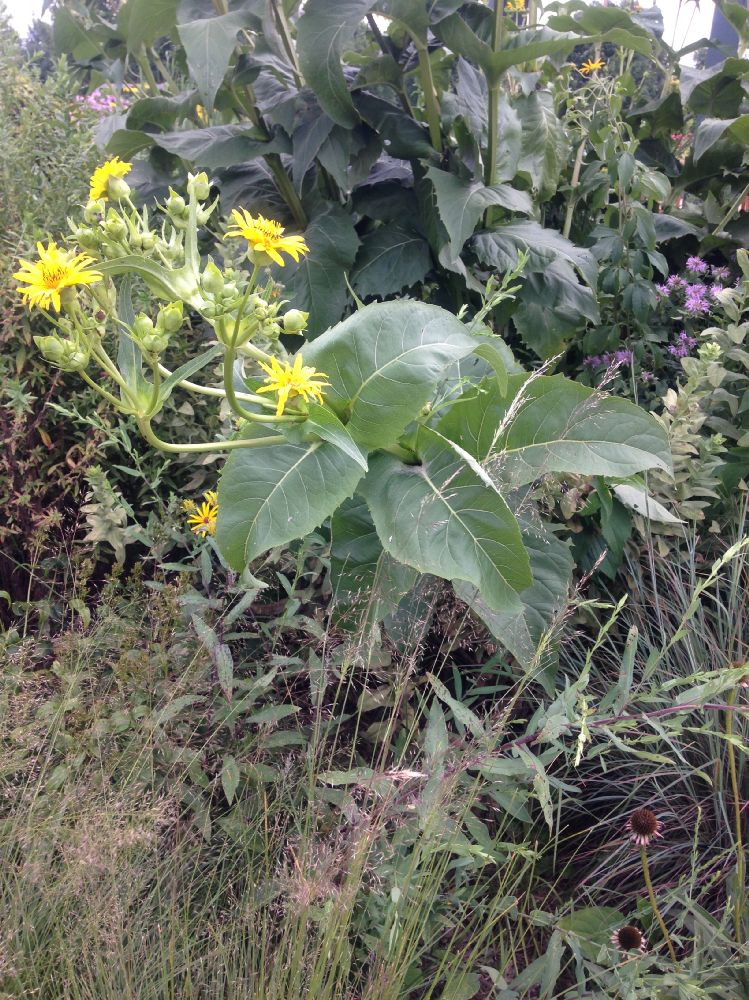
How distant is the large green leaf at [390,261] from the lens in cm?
252

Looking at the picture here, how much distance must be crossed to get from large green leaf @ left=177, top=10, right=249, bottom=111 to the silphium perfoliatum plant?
0.71m

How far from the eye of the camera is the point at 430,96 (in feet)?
8.04

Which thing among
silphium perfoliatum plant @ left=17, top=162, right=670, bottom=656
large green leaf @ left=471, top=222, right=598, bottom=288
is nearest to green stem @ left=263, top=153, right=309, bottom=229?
large green leaf @ left=471, top=222, right=598, bottom=288

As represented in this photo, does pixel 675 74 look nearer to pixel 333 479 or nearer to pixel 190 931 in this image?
pixel 333 479

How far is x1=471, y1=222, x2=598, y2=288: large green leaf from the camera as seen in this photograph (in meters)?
2.43

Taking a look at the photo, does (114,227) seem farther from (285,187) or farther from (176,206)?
(285,187)

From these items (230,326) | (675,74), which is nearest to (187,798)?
(230,326)

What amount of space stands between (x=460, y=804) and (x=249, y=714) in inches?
24.4

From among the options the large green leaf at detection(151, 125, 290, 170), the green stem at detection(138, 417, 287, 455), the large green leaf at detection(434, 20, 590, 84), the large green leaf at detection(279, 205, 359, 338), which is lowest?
the green stem at detection(138, 417, 287, 455)

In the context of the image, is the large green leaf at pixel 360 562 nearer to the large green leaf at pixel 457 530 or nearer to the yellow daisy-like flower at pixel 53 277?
the large green leaf at pixel 457 530

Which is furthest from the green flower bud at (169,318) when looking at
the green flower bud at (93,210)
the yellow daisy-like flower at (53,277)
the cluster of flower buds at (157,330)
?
the green flower bud at (93,210)

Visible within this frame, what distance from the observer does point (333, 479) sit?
1485mm

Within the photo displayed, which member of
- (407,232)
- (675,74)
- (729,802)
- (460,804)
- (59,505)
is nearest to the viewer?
(460,804)

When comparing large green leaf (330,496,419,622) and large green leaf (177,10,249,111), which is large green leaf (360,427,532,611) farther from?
large green leaf (177,10,249,111)
